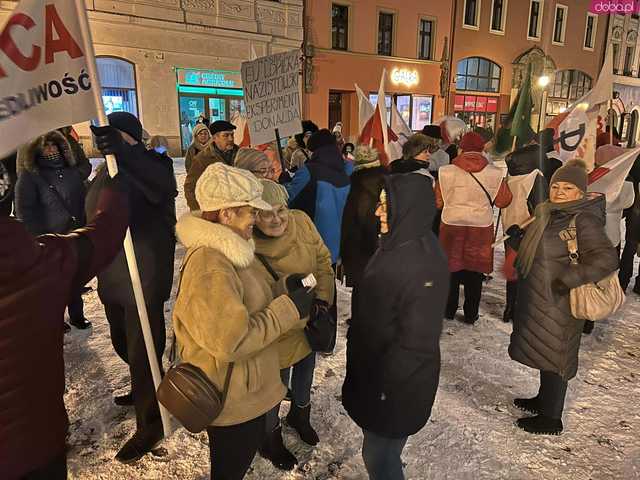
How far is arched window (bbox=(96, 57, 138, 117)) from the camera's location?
52.0 ft

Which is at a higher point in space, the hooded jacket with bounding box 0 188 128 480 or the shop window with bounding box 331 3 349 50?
the shop window with bounding box 331 3 349 50

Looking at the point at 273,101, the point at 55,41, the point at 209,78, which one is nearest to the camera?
the point at 55,41

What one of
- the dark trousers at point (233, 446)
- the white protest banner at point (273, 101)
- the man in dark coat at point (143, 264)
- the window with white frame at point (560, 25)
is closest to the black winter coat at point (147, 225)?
the man in dark coat at point (143, 264)

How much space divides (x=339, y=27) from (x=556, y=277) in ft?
68.4

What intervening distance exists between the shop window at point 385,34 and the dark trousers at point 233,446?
75.6ft

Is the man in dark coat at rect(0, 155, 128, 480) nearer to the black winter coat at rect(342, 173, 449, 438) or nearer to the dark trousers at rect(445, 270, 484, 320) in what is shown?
the black winter coat at rect(342, 173, 449, 438)

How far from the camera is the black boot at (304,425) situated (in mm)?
2787

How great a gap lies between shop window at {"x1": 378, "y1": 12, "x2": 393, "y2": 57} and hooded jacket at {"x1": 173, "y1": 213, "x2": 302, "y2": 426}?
22.9 m

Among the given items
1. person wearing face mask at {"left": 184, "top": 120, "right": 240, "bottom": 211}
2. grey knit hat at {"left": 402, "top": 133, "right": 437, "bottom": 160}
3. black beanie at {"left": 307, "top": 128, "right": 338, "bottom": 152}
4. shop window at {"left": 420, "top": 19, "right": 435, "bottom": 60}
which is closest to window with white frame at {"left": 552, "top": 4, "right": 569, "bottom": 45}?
shop window at {"left": 420, "top": 19, "right": 435, "bottom": 60}

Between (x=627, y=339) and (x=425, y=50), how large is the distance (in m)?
22.5

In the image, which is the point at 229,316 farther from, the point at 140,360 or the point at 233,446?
the point at 140,360

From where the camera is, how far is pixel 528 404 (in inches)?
125

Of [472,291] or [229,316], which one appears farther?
[472,291]

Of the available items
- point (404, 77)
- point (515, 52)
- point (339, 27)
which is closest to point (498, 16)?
point (515, 52)
